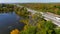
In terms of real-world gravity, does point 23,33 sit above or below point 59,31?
below

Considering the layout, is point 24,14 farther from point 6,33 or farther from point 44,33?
point 44,33

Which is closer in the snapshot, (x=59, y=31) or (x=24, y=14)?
(x=59, y=31)

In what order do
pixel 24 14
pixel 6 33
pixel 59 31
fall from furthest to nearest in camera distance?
pixel 24 14, pixel 6 33, pixel 59 31

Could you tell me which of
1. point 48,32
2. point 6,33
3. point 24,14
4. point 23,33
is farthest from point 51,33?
point 24,14

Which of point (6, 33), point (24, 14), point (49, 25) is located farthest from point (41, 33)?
point (24, 14)

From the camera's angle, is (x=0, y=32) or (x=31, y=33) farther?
(x=0, y=32)

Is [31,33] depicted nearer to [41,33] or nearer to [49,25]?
[41,33]

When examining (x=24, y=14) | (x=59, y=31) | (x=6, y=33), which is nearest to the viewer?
(x=59, y=31)

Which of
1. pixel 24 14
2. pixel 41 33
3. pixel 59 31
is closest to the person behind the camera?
pixel 59 31

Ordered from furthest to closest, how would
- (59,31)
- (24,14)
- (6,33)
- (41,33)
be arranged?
1. (24,14)
2. (6,33)
3. (41,33)
4. (59,31)
